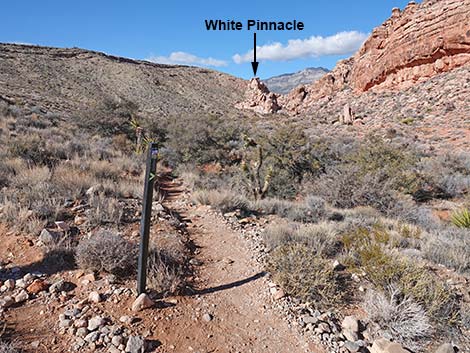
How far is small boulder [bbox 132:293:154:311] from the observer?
10.6 ft

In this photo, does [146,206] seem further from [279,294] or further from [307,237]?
[307,237]

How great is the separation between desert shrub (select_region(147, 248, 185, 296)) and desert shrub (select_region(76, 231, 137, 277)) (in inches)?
11.8

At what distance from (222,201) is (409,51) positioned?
37512 mm

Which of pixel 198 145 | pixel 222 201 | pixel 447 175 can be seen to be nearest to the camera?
pixel 222 201

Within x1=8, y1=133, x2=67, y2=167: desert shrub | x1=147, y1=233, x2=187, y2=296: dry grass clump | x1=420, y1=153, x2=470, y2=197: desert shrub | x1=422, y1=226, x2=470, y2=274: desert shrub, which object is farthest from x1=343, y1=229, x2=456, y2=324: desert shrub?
x1=420, y1=153, x2=470, y2=197: desert shrub

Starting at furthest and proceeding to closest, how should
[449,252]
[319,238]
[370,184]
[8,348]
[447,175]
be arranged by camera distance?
[447,175], [370,184], [319,238], [449,252], [8,348]

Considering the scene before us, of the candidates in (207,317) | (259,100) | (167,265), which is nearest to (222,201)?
(167,265)

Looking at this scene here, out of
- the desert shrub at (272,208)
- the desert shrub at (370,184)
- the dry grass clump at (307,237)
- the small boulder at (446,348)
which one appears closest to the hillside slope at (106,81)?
the desert shrub at (370,184)

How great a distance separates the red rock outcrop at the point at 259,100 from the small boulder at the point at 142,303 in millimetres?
45701

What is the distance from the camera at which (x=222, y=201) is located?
22.6 ft

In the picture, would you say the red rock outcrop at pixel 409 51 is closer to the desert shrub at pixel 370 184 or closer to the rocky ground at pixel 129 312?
the desert shrub at pixel 370 184

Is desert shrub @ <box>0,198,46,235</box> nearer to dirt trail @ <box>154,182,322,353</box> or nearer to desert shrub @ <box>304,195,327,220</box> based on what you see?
dirt trail @ <box>154,182,322,353</box>

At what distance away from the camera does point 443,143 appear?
1891 centimetres

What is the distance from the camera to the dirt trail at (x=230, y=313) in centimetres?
300
